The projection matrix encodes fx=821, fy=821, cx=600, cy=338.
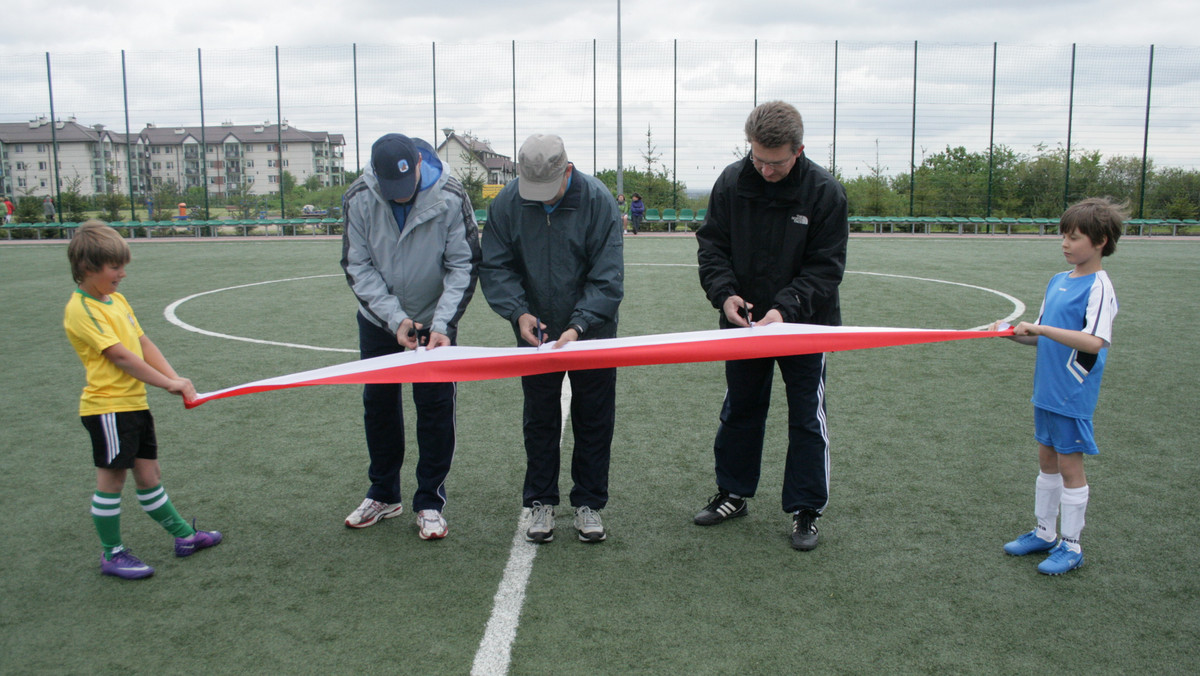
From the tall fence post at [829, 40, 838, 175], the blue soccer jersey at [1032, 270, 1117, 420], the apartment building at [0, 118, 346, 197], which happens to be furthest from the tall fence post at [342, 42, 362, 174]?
the blue soccer jersey at [1032, 270, 1117, 420]

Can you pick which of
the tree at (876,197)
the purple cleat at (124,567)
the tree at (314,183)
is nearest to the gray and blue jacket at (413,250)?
the purple cleat at (124,567)

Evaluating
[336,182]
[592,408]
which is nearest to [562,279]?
[592,408]

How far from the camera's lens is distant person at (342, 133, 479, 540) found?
147 inches

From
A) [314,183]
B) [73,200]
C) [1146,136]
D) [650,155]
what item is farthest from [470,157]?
[1146,136]

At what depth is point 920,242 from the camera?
78.6 ft

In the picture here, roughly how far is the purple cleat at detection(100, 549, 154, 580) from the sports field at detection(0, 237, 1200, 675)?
1.7 inches

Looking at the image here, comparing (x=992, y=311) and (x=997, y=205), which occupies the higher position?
(x=997, y=205)

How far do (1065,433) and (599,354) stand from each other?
1990 mm

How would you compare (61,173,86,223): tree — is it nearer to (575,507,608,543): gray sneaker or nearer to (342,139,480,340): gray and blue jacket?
(342,139,480,340): gray and blue jacket

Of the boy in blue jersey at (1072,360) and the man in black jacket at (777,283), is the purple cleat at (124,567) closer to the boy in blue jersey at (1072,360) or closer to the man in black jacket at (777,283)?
the man in black jacket at (777,283)

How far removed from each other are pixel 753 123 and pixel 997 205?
1262 inches

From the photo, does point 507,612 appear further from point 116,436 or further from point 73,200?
point 73,200

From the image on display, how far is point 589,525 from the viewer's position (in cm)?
391

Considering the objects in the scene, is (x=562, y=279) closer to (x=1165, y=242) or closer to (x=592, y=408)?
(x=592, y=408)
